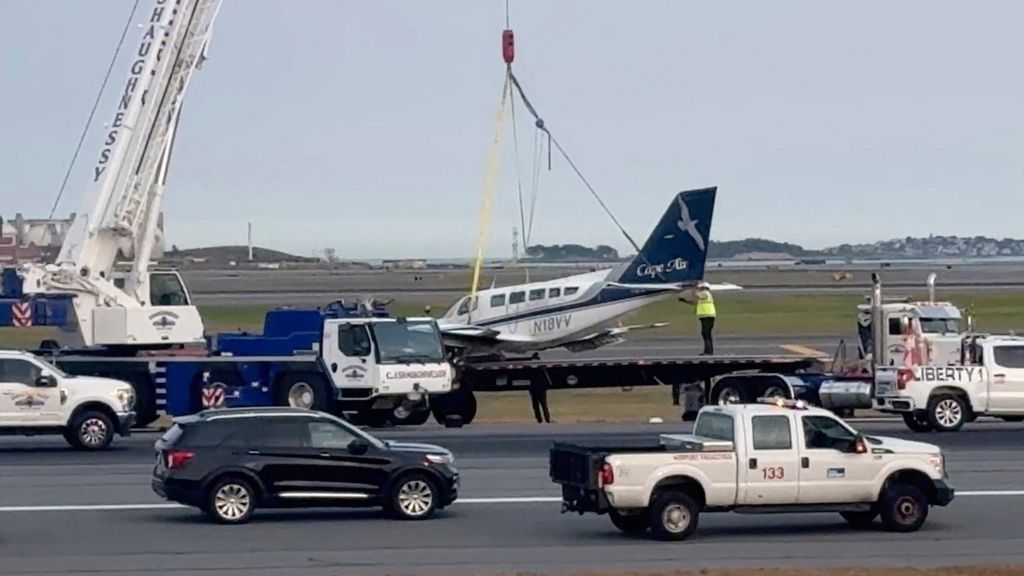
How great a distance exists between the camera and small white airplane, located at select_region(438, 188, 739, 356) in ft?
140

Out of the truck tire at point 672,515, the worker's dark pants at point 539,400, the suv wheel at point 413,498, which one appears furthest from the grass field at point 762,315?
the truck tire at point 672,515

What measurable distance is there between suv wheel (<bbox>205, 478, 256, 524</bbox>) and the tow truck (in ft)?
42.5

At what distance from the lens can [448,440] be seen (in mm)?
33281

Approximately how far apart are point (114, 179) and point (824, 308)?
5778 centimetres

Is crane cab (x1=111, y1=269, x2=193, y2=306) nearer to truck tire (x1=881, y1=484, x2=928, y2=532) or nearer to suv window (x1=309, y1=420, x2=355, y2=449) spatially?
suv window (x1=309, y1=420, x2=355, y2=449)

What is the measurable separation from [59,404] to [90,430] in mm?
A: 836

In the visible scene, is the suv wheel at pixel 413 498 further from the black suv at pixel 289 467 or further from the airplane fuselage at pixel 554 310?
the airplane fuselage at pixel 554 310

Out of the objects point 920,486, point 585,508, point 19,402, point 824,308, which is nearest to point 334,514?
A: point 585,508

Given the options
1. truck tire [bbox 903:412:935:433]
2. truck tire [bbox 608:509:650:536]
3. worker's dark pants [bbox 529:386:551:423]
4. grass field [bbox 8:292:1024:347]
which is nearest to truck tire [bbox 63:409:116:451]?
worker's dark pants [bbox 529:386:551:423]

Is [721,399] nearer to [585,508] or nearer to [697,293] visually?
[697,293]

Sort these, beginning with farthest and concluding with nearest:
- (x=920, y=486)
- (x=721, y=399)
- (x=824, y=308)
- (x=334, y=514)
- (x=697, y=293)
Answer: (x=824, y=308)
(x=697, y=293)
(x=721, y=399)
(x=334, y=514)
(x=920, y=486)

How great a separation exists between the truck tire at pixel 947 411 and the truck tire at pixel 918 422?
4.4 inches

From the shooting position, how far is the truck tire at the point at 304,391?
3528cm

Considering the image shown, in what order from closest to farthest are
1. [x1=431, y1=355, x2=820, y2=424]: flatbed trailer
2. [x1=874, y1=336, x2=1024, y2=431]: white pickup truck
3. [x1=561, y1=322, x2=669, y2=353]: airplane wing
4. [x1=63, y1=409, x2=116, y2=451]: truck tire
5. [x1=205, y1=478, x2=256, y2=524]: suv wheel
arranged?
[x1=205, y1=478, x2=256, y2=524]: suv wheel → [x1=63, y1=409, x2=116, y2=451]: truck tire → [x1=874, y1=336, x2=1024, y2=431]: white pickup truck → [x1=431, y1=355, x2=820, y2=424]: flatbed trailer → [x1=561, y1=322, x2=669, y2=353]: airplane wing
